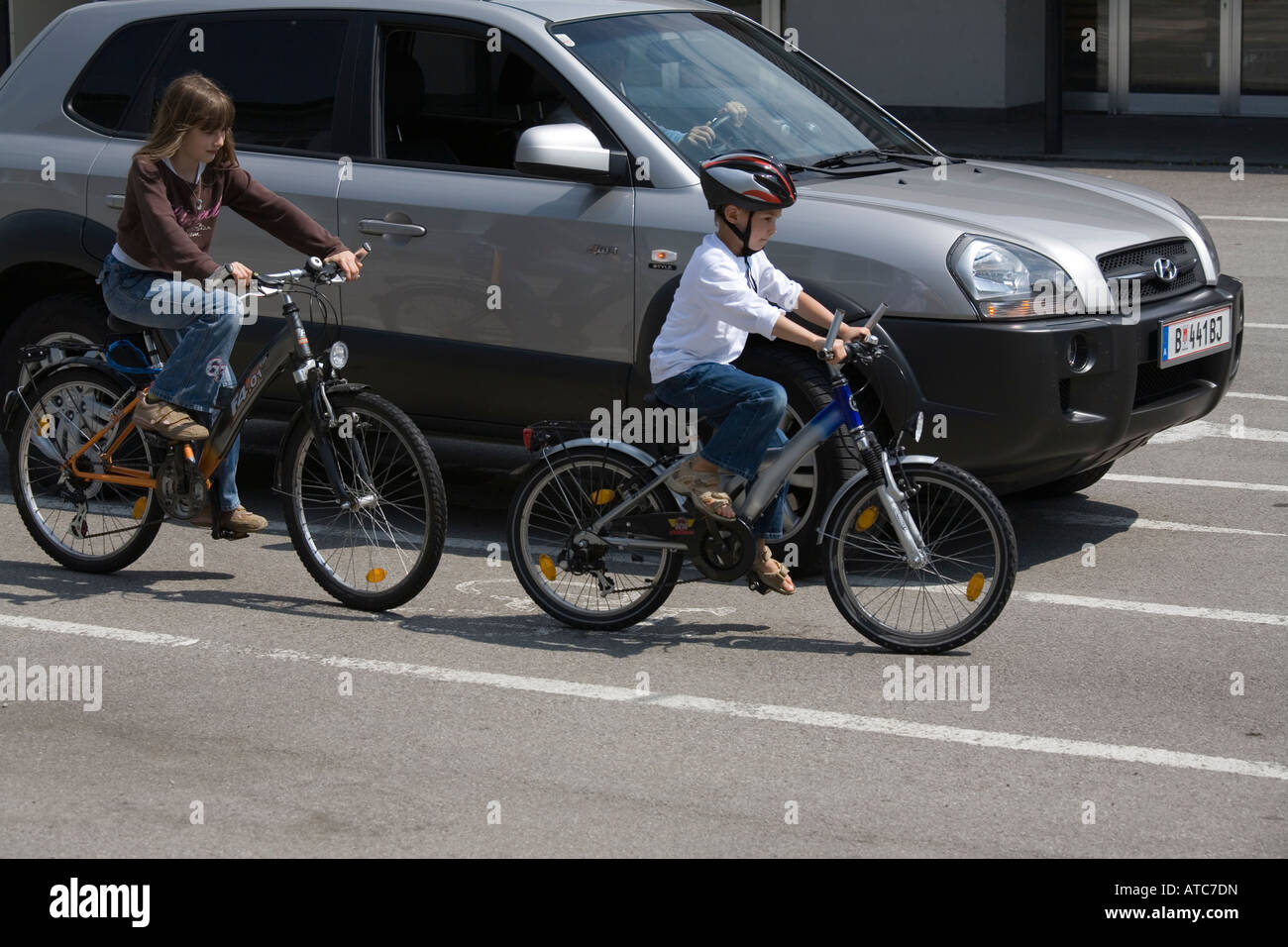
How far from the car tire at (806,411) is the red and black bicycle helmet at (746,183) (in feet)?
2.62

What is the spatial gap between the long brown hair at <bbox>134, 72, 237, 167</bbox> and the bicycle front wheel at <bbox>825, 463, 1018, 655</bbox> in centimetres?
243

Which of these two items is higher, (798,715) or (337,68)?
(337,68)

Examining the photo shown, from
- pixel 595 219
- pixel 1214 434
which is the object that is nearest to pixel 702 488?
pixel 595 219

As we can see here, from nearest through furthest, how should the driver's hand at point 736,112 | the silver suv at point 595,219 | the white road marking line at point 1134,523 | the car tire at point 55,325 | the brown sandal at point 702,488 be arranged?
the brown sandal at point 702,488 < the silver suv at point 595,219 < the driver's hand at point 736,112 < the white road marking line at point 1134,523 < the car tire at point 55,325

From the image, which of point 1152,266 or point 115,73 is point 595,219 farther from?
point 115,73

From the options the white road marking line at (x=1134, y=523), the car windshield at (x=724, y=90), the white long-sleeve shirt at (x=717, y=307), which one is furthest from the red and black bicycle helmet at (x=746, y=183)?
the white road marking line at (x=1134, y=523)

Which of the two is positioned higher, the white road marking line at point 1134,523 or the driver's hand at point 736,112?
the driver's hand at point 736,112

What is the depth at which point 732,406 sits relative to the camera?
5.92 m

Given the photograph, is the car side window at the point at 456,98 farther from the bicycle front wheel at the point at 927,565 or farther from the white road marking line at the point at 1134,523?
the white road marking line at the point at 1134,523

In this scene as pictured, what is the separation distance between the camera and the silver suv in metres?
6.40

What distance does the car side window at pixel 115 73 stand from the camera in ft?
25.9

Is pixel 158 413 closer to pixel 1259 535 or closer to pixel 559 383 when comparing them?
pixel 559 383

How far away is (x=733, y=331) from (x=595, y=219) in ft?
3.43

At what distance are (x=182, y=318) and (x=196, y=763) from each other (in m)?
1.96
